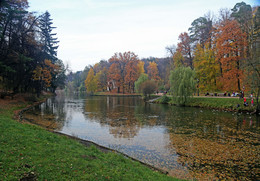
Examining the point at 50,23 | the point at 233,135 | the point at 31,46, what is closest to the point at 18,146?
the point at 233,135

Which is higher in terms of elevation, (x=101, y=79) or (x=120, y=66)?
(x=120, y=66)

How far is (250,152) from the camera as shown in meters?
9.30

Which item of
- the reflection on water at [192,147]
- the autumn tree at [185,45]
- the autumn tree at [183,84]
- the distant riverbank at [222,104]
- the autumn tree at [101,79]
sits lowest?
the reflection on water at [192,147]

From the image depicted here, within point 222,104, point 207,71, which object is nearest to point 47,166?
point 222,104

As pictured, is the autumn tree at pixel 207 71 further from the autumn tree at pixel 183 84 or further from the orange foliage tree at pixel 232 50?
the autumn tree at pixel 183 84

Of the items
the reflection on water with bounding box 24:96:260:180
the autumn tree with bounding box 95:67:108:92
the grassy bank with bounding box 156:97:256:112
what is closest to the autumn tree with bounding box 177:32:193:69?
the grassy bank with bounding box 156:97:256:112

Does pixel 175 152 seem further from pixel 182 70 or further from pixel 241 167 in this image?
pixel 182 70

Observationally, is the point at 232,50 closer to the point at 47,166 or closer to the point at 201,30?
the point at 201,30

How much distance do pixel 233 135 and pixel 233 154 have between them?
166 inches

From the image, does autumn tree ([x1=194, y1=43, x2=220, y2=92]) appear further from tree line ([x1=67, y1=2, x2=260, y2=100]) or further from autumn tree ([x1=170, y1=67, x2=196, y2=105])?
autumn tree ([x1=170, y1=67, x2=196, y2=105])

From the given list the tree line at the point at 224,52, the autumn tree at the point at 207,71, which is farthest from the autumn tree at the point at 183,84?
the autumn tree at the point at 207,71

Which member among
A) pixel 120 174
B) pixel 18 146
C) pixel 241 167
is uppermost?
pixel 18 146

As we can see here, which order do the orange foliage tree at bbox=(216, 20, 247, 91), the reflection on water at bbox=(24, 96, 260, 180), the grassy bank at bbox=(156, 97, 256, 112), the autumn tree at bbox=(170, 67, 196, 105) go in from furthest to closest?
the autumn tree at bbox=(170, 67, 196, 105), the orange foliage tree at bbox=(216, 20, 247, 91), the grassy bank at bbox=(156, 97, 256, 112), the reflection on water at bbox=(24, 96, 260, 180)

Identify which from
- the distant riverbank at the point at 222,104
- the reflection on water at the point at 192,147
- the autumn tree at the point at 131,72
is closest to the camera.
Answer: the reflection on water at the point at 192,147
